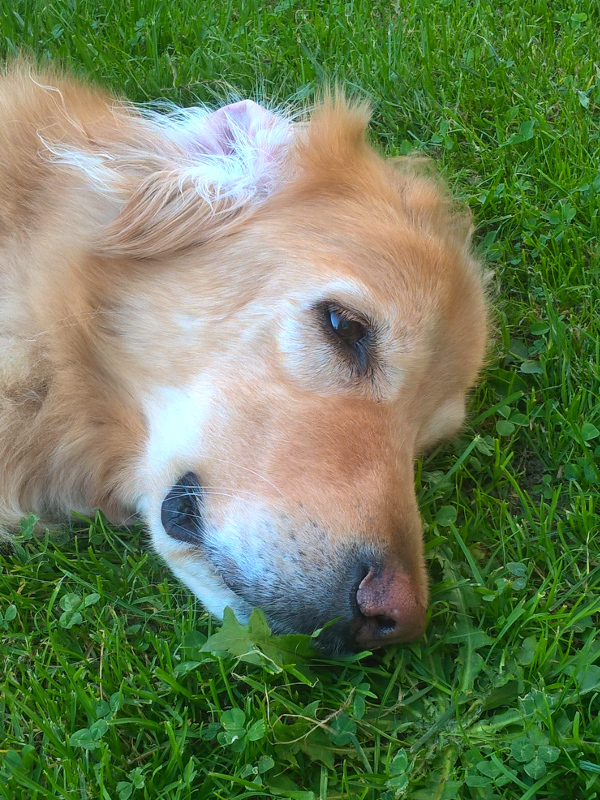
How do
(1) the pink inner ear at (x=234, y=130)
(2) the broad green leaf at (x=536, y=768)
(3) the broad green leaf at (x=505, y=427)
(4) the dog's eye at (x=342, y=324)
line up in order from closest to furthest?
(2) the broad green leaf at (x=536, y=768), (4) the dog's eye at (x=342, y=324), (1) the pink inner ear at (x=234, y=130), (3) the broad green leaf at (x=505, y=427)

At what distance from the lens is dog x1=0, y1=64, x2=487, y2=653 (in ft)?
6.97

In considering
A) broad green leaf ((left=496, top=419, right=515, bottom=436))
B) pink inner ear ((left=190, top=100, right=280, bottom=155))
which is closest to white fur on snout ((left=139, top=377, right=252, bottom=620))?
pink inner ear ((left=190, top=100, right=280, bottom=155))

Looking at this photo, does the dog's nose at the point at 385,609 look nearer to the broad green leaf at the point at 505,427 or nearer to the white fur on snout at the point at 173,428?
the white fur on snout at the point at 173,428

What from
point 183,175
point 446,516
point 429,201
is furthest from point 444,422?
point 183,175

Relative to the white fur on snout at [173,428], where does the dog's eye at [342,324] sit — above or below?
above

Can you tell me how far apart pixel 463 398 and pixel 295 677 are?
123cm

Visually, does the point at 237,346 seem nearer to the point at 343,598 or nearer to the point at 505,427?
the point at 343,598

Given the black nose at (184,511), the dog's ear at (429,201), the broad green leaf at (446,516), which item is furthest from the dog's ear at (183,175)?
the broad green leaf at (446,516)

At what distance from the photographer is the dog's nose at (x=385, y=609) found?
204 cm

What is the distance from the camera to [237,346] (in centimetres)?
239

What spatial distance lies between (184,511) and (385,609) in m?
0.71

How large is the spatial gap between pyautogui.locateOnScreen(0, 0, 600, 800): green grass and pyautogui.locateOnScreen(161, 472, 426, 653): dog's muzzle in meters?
0.09

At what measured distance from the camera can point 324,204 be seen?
8.62 feet

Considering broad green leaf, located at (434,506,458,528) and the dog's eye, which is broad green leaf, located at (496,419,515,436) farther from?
the dog's eye
